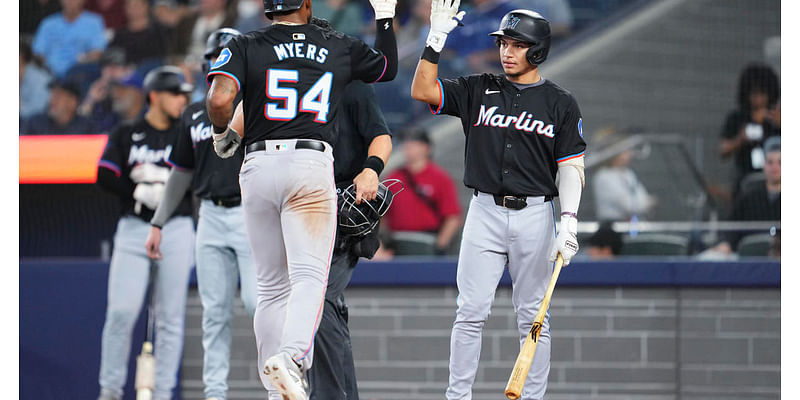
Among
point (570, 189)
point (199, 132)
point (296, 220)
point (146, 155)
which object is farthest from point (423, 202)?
point (296, 220)

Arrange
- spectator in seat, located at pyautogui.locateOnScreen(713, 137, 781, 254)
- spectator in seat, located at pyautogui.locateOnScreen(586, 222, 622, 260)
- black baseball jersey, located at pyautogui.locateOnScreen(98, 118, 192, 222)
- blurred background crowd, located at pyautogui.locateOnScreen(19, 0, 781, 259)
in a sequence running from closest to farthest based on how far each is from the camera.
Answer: black baseball jersey, located at pyautogui.locateOnScreen(98, 118, 192, 222)
spectator in seat, located at pyautogui.locateOnScreen(713, 137, 781, 254)
spectator in seat, located at pyautogui.locateOnScreen(586, 222, 622, 260)
blurred background crowd, located at pyautogui.locateOnScreen(19, 0, 781, 259)

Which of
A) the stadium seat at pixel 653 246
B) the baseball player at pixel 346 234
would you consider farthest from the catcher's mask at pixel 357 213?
the stadium seat at pixel 653 246

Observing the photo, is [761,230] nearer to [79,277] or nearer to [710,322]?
[710,322]

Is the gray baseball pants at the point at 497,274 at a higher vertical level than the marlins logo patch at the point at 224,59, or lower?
lower

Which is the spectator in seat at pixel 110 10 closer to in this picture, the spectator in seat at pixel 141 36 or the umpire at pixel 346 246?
the spectator in seat at pixel 141 36

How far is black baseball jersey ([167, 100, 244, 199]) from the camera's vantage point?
192 inches

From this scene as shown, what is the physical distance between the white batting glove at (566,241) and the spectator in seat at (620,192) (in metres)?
3.11

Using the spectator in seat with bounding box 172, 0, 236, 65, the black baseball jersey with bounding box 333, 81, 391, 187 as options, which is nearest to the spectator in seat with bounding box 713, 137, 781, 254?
the black baseball jersey with bounding box 333, 81, 391, 187

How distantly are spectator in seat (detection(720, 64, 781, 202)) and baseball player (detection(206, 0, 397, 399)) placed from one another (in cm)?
406

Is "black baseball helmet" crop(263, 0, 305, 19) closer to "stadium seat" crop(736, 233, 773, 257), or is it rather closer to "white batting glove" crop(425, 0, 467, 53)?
"white batting glove" crop(425, 0, 467, 53)

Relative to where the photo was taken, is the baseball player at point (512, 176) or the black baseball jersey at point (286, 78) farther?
the baseball player at point (512, 176)

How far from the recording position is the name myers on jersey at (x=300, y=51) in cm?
367

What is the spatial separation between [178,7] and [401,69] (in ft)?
8.50

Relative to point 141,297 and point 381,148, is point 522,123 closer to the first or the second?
point 381,148
